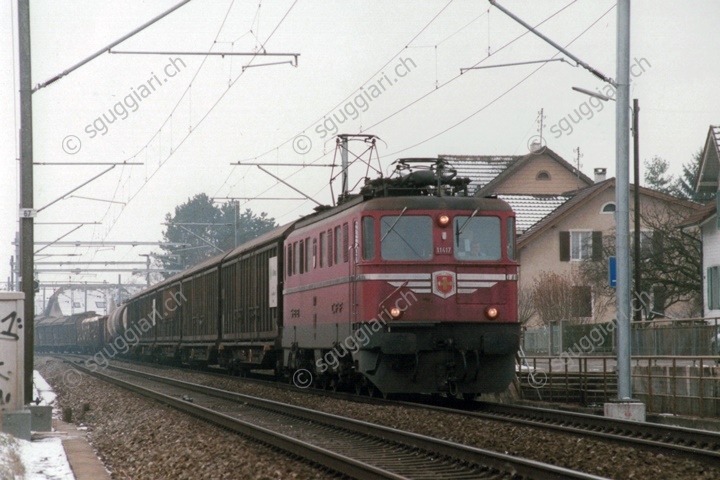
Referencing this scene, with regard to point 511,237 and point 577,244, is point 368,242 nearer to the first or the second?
point 511,237

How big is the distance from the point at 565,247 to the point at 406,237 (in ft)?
109

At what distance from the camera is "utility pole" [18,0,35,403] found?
16547 mm

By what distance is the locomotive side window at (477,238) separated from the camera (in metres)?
17.6

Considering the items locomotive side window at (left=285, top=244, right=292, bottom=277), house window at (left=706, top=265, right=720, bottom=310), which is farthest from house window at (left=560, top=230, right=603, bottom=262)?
locomotive side window at (left=285, top=244, right=292, bottom=277)

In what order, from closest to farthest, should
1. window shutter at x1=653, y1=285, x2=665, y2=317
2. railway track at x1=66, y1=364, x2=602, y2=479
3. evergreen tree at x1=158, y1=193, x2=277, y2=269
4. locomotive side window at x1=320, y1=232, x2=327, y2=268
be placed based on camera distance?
railway track at x1=66, y1=364, x2=602, y2=479, locomotive side window at x1=320, y1=232, x2=327, y2=268, window shutter at x1=653, y1=285, x2=665, y2=317, evergreen tree at x1=158, y1=193, x2=277, y2=269

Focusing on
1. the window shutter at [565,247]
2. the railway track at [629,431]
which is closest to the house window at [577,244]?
the window shutter at [565,247]

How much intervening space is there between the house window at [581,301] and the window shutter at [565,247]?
3.75 metres

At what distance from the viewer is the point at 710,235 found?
3419 centimetres

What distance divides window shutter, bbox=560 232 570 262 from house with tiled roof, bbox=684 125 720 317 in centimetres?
1344

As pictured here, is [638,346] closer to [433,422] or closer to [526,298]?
[433,422]

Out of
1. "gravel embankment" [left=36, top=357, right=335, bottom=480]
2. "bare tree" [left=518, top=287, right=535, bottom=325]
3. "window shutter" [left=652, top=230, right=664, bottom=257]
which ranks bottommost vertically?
"gravel embankment" [left=36, top=357, right=335, bottom=480]

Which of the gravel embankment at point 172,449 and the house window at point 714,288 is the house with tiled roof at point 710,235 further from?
the gravel embankment at point 172,449

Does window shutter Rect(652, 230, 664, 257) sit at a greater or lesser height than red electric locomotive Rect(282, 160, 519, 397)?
greater

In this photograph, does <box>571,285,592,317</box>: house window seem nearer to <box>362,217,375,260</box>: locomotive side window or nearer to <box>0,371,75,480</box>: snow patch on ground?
<box>362,217,375,260</box>: locomotive side window
